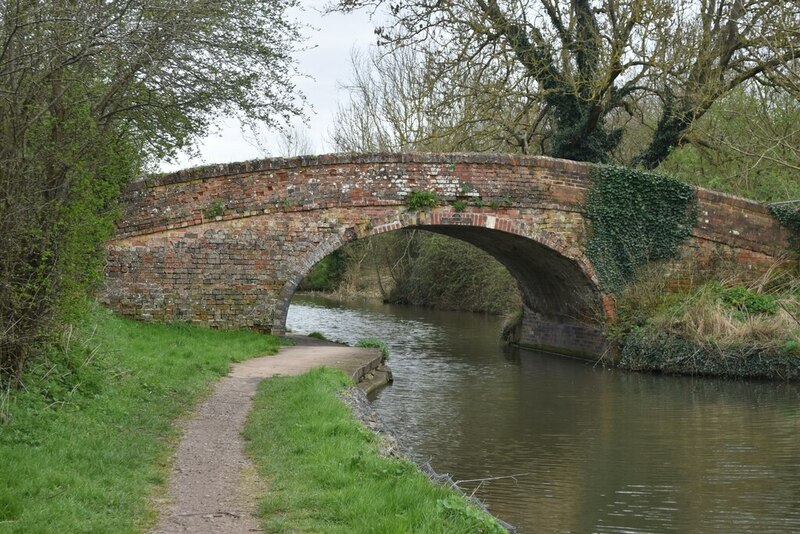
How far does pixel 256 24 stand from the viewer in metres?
12.9

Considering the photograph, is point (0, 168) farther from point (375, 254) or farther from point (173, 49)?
point (375, 254)

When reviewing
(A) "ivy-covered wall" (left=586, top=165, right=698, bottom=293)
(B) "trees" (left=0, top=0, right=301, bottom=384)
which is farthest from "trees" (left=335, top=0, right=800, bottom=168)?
(B) "trees" (left=0, top=0, right=301, bottom=384)

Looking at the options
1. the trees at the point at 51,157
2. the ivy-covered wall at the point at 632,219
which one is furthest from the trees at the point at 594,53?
the trees at the point at 51,157

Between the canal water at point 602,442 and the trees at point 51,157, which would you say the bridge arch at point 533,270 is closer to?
the canal water at point 602,442

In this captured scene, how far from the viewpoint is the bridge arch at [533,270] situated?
1451 centimetres

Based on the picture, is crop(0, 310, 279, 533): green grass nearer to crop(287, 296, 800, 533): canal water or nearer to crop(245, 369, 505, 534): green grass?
crop(245, 369, 505, 534): green grass

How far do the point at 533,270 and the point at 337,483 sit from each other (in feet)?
41.4

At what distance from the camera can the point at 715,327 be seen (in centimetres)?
1362

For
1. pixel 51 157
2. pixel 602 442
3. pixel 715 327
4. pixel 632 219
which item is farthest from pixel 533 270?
pixel 51 157

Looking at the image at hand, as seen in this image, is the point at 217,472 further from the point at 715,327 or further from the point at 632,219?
the point at 632,219

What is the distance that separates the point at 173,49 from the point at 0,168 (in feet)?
13.6

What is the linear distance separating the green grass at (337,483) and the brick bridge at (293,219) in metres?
6.39

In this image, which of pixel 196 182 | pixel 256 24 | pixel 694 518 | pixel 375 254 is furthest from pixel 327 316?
pixel 694 518

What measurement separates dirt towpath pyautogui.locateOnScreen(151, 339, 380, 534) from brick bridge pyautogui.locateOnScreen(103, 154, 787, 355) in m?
4.07
